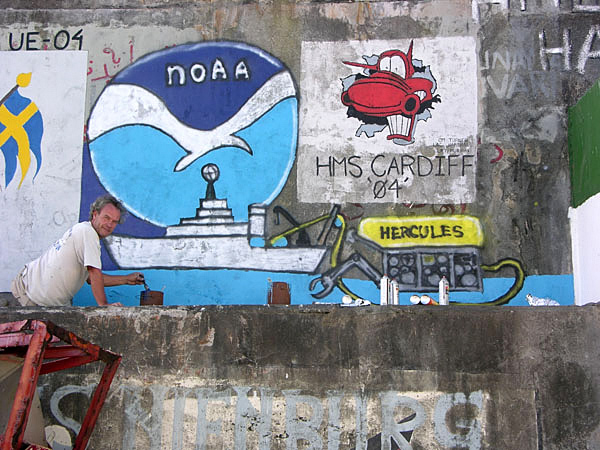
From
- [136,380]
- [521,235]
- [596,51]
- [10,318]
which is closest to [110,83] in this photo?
Answer: [10,318]

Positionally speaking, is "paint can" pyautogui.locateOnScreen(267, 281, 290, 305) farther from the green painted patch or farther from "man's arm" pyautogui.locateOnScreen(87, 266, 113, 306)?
the green painted patch

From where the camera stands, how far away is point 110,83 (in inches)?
299

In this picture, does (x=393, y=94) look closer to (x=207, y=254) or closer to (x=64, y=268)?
(x=207, y=254)

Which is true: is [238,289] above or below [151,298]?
above

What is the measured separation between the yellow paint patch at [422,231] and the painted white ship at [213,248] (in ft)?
1.82

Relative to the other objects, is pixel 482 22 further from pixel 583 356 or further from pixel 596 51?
pixel 583 356

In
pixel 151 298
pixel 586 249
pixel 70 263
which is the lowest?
pixel 151 298

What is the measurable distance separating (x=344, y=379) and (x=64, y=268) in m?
2.61

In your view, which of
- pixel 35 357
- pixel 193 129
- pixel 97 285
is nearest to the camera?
pixel 35 357

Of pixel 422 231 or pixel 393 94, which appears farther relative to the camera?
pixel 393 94

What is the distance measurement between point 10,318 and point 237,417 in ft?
6.42

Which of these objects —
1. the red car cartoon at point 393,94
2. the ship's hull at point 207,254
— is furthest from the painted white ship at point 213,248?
the red car cartoon at point 393,94

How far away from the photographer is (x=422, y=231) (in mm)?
7000

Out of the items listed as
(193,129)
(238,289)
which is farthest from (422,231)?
(193,129)
